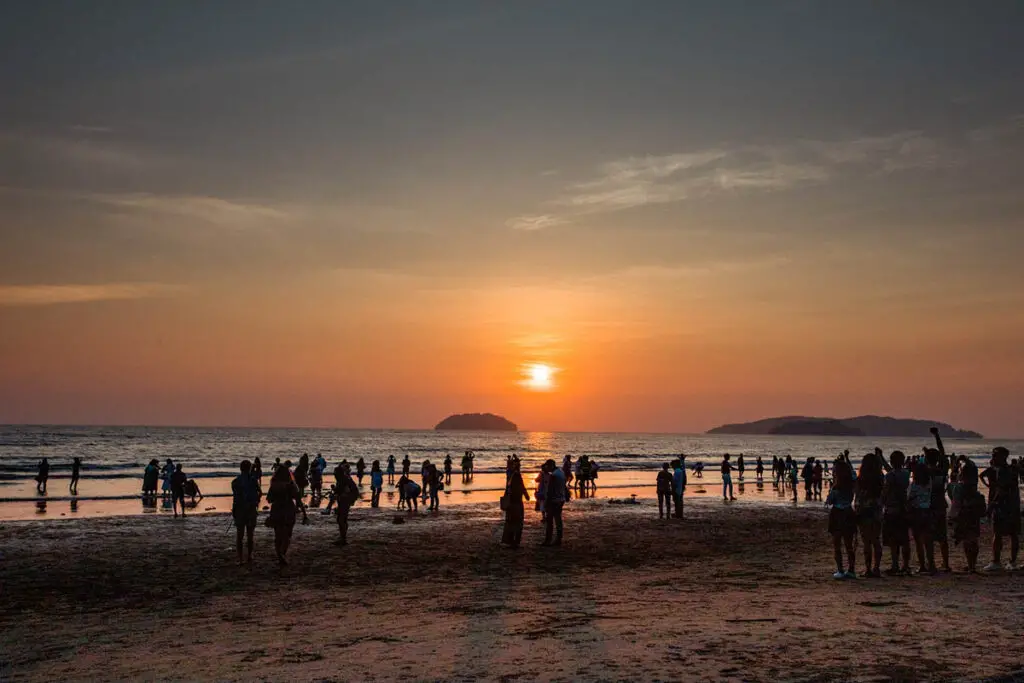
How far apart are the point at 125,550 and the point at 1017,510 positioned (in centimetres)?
2052

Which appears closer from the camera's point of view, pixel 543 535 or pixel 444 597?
pixel 444 597

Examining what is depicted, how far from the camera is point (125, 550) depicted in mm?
19828

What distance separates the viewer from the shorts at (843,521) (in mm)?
13539

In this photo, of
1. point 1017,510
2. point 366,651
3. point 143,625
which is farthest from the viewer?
point 1017,510

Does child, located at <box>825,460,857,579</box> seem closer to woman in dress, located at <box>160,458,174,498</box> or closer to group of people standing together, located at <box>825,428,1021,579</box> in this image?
group of people standing together, located at <box>825,428,1021,579</box>

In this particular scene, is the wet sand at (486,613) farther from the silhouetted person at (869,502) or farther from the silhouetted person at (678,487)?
the silhouetted person at (678,487)

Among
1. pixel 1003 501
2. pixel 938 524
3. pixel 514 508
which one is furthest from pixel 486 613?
pixel 1003 501

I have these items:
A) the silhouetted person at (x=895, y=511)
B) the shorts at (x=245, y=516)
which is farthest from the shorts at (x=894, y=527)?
the shorts at (x=245, y=516)

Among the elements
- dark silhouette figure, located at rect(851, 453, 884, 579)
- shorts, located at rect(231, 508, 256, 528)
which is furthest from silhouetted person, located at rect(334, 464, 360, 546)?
dark silhouette figure, located at rect(851, 453, 884, 579)

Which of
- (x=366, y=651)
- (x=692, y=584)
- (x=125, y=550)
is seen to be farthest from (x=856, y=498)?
(x=125, y=550)

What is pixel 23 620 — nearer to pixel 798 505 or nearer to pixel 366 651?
pixel 366 651

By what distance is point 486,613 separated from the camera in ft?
39.1

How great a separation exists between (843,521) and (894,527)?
1.04 m

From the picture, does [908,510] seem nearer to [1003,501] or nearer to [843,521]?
[843,521]
